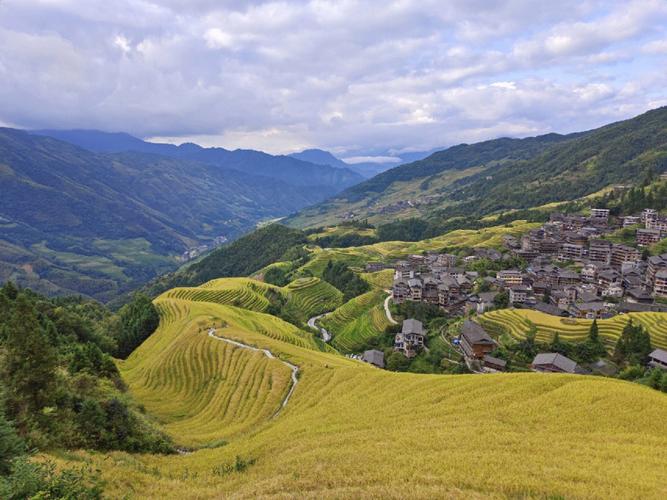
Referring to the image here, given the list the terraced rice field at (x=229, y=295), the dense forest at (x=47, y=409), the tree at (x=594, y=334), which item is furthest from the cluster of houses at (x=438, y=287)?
the dense forest at (x=47, y=409)

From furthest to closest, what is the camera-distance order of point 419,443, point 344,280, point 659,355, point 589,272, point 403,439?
point 344,280 → point 589,272 → point 659,355 → point 403,439 → point 419,443

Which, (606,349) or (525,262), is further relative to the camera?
(525,262)

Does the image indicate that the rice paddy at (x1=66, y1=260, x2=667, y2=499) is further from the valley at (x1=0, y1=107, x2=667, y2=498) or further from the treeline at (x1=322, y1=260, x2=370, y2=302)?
the treeline at (x1=322, y1=260, x2=370, y2=302)

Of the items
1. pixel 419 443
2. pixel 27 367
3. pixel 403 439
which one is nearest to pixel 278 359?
pixel 27 367

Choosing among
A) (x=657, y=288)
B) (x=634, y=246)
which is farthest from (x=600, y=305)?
(x=634, y=246)

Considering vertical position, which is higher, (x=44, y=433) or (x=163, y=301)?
(x=44, y=433)

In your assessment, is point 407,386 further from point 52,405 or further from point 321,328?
point 321,328

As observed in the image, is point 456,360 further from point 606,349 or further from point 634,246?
point 634,246
